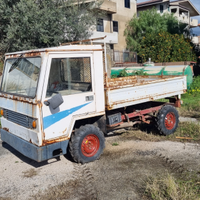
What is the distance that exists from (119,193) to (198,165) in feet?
6.18

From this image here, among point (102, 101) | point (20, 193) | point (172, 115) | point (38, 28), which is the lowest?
point (20, 193)

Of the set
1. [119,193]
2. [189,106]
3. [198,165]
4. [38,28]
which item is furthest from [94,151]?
[38,28]

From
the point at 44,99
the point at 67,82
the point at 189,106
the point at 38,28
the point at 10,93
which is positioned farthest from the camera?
the point at 38,28

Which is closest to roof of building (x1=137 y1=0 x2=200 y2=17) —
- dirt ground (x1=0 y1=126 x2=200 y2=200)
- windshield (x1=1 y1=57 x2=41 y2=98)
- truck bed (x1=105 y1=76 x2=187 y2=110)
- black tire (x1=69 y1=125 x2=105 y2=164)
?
truck bed (x1=105 y1=76 x2=187 y2=110)

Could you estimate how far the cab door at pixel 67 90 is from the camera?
15.3ft

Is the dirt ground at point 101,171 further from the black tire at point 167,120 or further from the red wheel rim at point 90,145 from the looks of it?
the black tire at point 167,120

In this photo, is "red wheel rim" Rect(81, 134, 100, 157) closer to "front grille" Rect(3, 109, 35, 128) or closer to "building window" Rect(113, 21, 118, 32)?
"front grille" Rect(3, 109, 35, 128)

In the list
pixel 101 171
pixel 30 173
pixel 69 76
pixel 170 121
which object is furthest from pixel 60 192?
pixel 170 121

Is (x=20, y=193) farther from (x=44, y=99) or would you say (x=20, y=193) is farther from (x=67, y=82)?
(x=67, y=82)

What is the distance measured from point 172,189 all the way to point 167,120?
3.38 m

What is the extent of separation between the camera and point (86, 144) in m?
5.30

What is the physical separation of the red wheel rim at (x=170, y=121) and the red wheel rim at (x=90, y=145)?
2.44 meters

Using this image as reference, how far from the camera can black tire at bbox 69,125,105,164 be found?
509 cm

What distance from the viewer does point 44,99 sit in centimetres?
458
